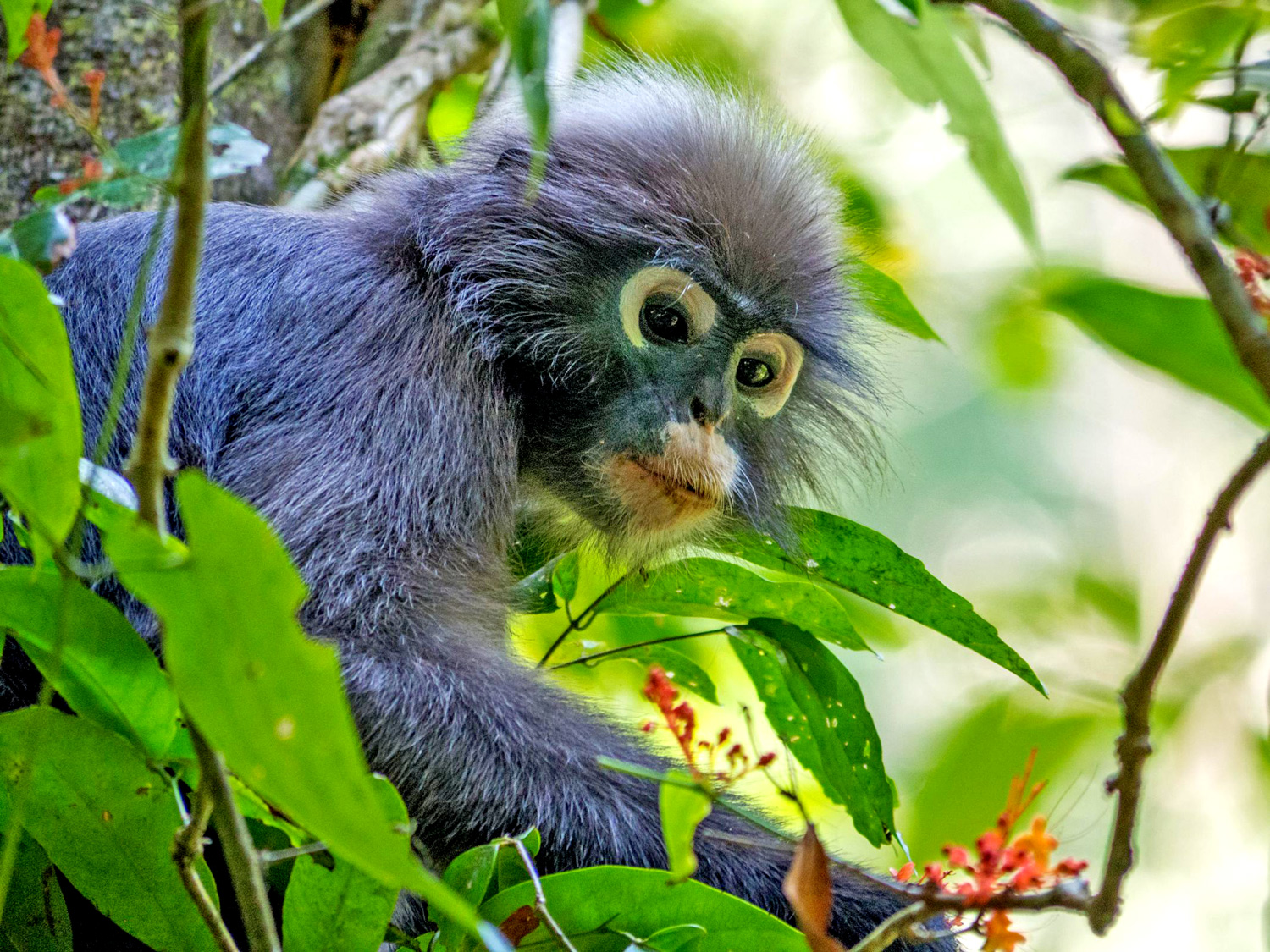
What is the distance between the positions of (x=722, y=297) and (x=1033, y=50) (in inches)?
55.4

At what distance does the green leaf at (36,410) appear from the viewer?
3.90ft

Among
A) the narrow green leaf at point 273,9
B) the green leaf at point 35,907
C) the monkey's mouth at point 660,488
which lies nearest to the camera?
the narrow green leaf at point 273,9

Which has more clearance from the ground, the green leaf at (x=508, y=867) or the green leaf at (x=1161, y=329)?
the green leaf at (x=1161, y=329)

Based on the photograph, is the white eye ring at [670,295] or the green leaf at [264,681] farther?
the white eye ring at [670,295]

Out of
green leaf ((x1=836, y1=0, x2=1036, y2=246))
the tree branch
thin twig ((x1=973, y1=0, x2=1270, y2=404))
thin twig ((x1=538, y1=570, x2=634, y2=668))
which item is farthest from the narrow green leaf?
thin twig ((x1=538, y1=570, x2=634, y2=668))

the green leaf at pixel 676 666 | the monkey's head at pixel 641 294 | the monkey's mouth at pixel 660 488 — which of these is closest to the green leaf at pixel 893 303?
the monkey's head at pixel 641 294

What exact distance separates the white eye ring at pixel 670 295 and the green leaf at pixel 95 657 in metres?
1.55

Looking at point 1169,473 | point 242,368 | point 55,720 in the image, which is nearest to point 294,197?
point 242,368

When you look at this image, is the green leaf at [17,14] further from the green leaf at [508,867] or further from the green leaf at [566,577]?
the green leaf at [566,577]

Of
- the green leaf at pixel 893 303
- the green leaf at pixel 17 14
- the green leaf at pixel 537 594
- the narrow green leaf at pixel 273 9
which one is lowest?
the green leaf at pixel 537 594

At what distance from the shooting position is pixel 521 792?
2.43 meters

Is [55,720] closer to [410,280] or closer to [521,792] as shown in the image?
[521,792]

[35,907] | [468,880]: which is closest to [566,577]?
[468,880]

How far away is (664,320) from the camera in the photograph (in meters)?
3.00
